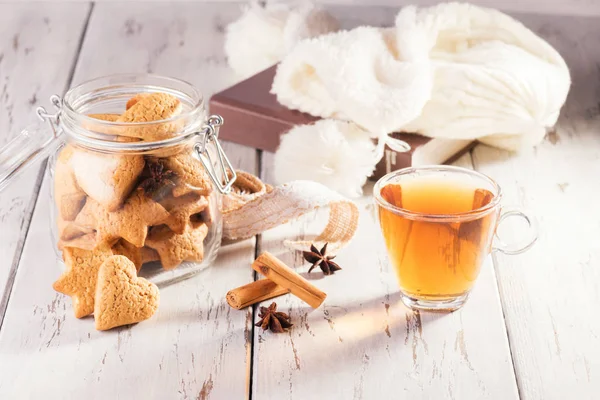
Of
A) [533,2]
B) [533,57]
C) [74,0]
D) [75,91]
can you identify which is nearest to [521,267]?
[533,57]

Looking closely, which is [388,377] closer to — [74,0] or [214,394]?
[214,394]

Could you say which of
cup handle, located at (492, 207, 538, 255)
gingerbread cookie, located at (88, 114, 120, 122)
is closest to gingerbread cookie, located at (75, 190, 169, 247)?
gingerbread cookie, located at (88, 114, 120, 122)

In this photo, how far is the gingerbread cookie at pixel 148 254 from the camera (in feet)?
3.27

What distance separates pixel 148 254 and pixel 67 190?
12 centimetres

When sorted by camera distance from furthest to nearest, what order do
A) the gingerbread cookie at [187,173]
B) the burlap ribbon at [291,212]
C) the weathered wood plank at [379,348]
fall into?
the burlap ribbon at [291,212]
the gingerbread cookie at [187,173]
the weathered wood plank at [379,348]

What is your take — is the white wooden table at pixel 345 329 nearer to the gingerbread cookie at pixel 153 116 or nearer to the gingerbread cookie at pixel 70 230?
the gingerbread cookie at pixel 70 230

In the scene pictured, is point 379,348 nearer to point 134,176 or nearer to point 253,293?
point 253,293

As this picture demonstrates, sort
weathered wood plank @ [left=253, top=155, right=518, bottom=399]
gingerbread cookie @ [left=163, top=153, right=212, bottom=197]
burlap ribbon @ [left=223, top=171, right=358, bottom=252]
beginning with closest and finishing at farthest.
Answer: weathered wood plank @ [left=253, top=155, right=518, bottom=399]
gingerbread cookie @ [left=163, top=153, right=212, bottom=197]
burlap ribbon @ [left=223, top=171, right=358, bottom=252]

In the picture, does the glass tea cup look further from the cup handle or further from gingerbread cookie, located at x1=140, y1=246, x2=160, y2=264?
gingerbread cookie, located at x1=140, y1=246, x2=160, y2=264

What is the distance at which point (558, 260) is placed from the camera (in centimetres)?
108

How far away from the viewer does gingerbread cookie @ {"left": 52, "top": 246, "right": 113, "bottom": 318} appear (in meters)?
0.96

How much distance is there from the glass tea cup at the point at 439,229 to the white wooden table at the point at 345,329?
38 mm

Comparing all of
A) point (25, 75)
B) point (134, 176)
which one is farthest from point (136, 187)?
point (25, 75)

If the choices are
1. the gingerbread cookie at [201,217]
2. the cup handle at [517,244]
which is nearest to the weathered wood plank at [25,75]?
the gingerbread cookie at [201,217]
